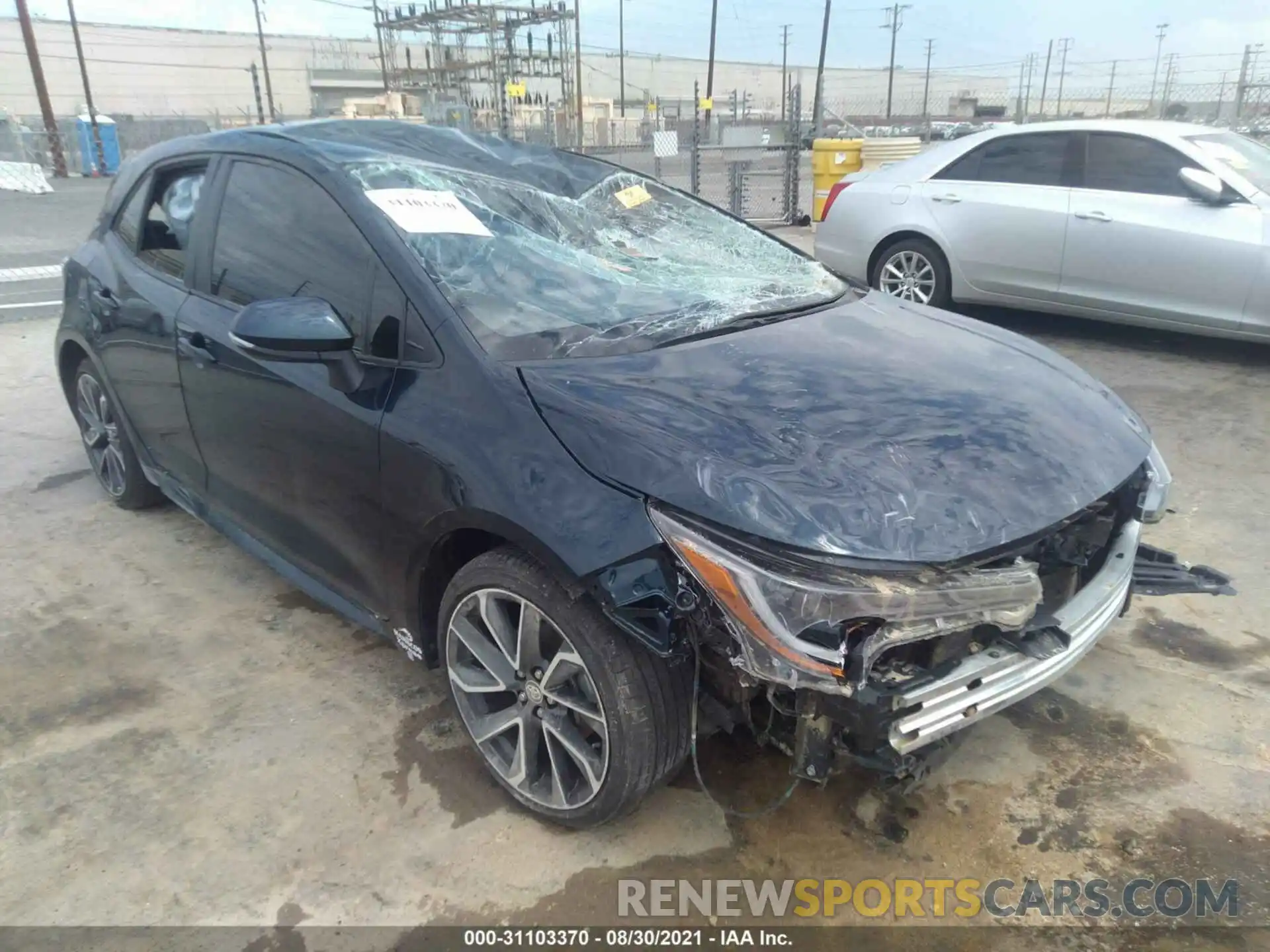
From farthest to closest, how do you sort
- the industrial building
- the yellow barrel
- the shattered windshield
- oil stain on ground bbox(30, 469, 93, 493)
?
the industrial building < the yellow barrel < oil stain on ground bbox(30, 469, 93, 493) < the shattered windshield

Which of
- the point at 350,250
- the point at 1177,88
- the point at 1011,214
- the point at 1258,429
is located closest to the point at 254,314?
the point at 350,250

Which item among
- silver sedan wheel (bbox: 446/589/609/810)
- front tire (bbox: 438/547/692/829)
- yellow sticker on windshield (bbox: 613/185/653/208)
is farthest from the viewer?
yellow sticker on windshield (bbox: 613/185/653/208)

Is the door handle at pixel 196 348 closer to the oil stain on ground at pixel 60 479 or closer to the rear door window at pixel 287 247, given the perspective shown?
the rear door window at pixel 287 247

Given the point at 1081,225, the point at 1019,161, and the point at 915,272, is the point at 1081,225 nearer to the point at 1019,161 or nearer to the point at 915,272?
the point at 1019,161

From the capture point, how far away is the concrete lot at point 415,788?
223 centimetres

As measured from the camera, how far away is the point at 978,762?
259 centimetres

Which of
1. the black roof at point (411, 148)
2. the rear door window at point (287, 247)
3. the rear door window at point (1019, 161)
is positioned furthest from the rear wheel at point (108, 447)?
the rear door window at point (1019, 161)

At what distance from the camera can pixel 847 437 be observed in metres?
2.15

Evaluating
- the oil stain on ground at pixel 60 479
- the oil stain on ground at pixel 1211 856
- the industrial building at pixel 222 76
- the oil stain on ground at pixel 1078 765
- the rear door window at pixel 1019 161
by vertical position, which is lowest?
the oil stain on ground at pixel 1211 856

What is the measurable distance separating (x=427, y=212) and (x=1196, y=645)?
112 inches

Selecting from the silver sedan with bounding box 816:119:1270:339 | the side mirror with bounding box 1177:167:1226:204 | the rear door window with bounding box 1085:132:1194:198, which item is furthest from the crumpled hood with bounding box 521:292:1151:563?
the rear door window with bounding box 1085:132:1194:198

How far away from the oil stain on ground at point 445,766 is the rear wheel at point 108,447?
6.59 feet

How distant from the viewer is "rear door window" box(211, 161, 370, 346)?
2588 mm

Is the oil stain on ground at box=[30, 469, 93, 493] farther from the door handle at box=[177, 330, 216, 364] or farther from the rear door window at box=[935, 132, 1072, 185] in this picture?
the rear door window at box=[935, 132, 1072, 185]
